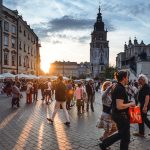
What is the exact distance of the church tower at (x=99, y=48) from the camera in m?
144

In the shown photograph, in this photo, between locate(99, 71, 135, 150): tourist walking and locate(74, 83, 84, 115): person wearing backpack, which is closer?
A: locate(99, 71, 135, 150): tourist walking

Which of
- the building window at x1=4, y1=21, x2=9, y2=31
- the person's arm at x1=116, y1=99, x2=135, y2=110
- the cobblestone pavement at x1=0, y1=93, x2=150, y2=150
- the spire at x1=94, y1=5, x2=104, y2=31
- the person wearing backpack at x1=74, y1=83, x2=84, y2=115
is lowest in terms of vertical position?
the cobblestone pavement at x1=0, y1=93, x2=150, y2=150

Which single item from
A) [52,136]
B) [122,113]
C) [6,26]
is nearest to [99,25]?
[6,26]

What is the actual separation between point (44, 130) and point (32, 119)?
2.95 m

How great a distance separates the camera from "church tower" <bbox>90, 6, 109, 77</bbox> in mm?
143750

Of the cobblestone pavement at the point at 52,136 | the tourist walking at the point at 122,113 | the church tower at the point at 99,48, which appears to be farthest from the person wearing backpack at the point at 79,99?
the church tower at the point at 99,48

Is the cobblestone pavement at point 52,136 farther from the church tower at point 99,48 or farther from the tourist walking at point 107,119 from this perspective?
the church tower at point 99,48

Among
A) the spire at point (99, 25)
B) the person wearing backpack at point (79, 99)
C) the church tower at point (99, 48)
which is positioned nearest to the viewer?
the person wearing backpack at point (79, 99)

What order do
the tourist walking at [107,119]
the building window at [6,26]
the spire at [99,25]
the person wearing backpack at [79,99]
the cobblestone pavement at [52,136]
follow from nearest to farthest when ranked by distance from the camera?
the cobblestone pavement at [52,136] < the tourist walking at [107,119] < the person wearing backpack at [79,99] < the building window at [6,26] < the spire at [99,25]

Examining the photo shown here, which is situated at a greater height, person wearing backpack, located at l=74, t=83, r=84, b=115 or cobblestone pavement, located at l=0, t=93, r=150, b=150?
person wearing backpack, located at l=74, t=83, r=84, b=115

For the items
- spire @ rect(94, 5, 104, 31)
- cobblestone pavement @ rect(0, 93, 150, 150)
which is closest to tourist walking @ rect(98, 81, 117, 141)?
cobblestone pavement @ rect(0, 93, 150, 150)

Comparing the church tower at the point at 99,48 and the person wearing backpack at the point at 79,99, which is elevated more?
the church tower at the point at 99,48

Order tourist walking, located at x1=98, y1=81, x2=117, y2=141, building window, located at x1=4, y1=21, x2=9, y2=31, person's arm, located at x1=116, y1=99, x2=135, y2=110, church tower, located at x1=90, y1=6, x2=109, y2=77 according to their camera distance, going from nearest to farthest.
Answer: person's arm, located at x1=116, y1=99, x2=135, y2=110 → tourist walking, located at x1=98, y1=81, x2=117, y2=141 → building window, located at x1=4, y1=21, x2=9, y2=31 → church tower, located at x1=90, y1=6, x2=109, y2=77

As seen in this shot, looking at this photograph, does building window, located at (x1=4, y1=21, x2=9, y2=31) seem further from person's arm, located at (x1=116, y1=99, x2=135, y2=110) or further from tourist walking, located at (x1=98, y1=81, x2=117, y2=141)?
person's arm, located at (x1=116, y1=99, x2=135, y2=110)
